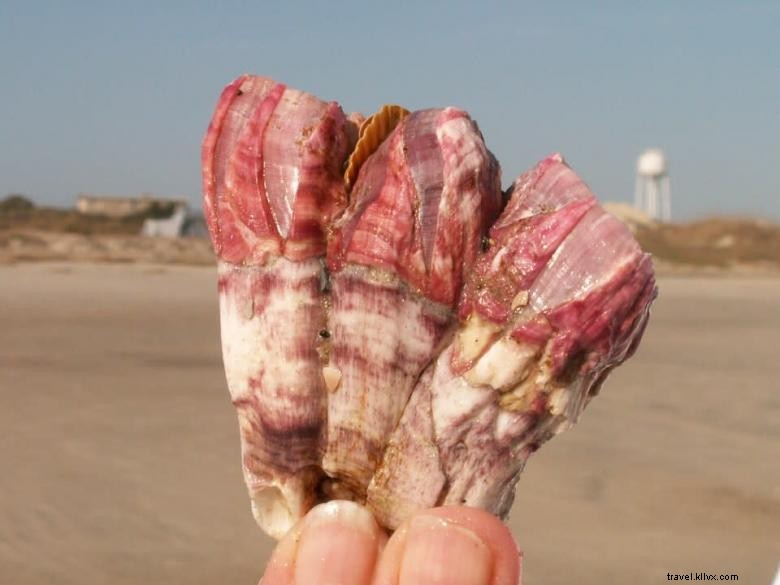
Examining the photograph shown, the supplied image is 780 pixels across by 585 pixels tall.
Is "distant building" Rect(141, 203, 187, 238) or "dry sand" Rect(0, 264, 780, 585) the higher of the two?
"dry sand" Rect(0, 264, 780, 585)

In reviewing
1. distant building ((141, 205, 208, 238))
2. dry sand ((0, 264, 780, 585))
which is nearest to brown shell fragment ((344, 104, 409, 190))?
dry sand ((0, 264, 780, 585))

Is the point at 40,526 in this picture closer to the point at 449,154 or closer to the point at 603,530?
the point at 603,530

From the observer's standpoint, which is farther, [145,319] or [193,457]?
[145,319]

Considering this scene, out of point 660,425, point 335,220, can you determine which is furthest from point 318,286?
point 660,425

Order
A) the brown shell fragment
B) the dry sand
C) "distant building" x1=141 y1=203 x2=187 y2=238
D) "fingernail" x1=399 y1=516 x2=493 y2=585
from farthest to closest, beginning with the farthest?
"distant building" x1=141 y1=203 x2=187 y2=238, the dry sand, the brown shell fragment, "fingernail" x1=399 y1=516 x2=493 y2=585

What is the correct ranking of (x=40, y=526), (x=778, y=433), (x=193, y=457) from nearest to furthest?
(x=40, y=526)
(x=193, y=457)
(x=778, y=433)

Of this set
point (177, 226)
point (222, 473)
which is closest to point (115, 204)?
point (177, 226)

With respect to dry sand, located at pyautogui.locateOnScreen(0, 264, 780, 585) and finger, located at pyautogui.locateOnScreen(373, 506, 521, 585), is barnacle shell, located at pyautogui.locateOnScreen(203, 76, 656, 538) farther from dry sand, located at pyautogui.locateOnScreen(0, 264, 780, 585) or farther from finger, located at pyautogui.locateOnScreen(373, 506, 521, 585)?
dry sand, located at pyautogui.locateOnScreen(0, 264, 780, 585)

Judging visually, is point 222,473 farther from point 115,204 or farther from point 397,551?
point 115,204
